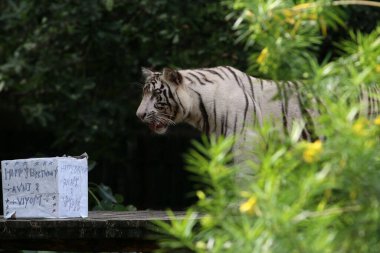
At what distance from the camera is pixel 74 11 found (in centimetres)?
1221

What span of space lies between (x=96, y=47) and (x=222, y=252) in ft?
29.9

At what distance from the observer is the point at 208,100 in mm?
8164

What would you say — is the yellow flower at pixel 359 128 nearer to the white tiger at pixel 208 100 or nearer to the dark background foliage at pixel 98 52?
the white tiger at pixel 208 100

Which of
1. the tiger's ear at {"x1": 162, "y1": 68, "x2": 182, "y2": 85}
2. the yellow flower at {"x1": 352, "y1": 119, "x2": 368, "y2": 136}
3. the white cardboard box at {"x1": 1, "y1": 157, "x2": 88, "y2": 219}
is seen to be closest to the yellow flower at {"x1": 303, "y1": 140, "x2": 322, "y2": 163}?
the yellow flower at {"x1": 352, "y1": 119, "x2": 368, "y2": 136}

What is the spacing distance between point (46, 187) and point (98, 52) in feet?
20.3

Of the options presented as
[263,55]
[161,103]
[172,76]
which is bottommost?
[161,103]

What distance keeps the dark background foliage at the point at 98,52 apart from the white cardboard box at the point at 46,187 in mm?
4442

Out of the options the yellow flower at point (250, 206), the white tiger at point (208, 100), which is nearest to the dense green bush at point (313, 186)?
the yellow flower at point (250, 206)

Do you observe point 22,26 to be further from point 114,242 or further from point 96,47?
point 114,242

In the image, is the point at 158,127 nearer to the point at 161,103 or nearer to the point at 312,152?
the point at 161,103

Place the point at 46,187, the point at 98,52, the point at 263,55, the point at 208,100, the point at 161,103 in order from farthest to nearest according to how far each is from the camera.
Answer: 1. the point at 98,52
2. the point at 161,103
3. the point at 208,100
4. the point at 46,187
5. the point at 263,55

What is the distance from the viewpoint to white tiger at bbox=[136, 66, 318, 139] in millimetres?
8008

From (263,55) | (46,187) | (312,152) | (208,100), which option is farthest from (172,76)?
(312,152)

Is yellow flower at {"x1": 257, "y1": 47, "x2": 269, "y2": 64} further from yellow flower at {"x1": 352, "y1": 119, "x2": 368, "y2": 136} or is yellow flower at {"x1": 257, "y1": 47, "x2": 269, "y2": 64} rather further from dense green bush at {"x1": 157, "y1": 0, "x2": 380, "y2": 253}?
yellow flower at {"x1": 352, "y1": 119, "x2": 368, "y2": 136}
